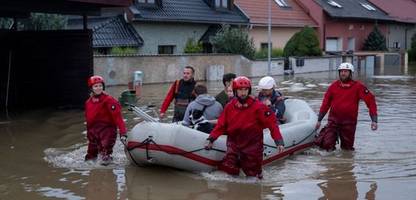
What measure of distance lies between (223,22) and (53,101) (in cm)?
1684

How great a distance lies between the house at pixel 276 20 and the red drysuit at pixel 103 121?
1109 inches

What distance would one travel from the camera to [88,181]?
8.97m

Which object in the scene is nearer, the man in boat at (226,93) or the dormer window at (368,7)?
the man in boat at (226,93)

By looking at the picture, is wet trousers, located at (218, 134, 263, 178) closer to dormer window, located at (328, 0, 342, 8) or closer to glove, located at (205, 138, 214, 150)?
glove, located at (205, 138, 214, 150)

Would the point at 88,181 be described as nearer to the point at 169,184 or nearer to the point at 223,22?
the point at 169,184

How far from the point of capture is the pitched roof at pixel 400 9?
180 ft

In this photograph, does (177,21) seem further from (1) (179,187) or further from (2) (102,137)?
(1) (179,187)

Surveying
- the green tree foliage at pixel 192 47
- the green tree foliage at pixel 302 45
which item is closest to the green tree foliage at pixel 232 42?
the green tree foliage at pixel 192 47

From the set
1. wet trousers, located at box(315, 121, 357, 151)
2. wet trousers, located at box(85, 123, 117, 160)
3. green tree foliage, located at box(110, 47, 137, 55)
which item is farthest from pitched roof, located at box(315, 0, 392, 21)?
wet trousers, located at box(85, 123, 117, 160)

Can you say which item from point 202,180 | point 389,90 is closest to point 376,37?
point 389,90

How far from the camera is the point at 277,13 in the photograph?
41.3 metres

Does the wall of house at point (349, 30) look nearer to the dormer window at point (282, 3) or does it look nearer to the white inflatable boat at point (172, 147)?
the dormer window at point (282, 3)

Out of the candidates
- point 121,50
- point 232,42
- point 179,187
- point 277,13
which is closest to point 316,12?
point 277,13

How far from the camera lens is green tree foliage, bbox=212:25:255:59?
31.7 m
